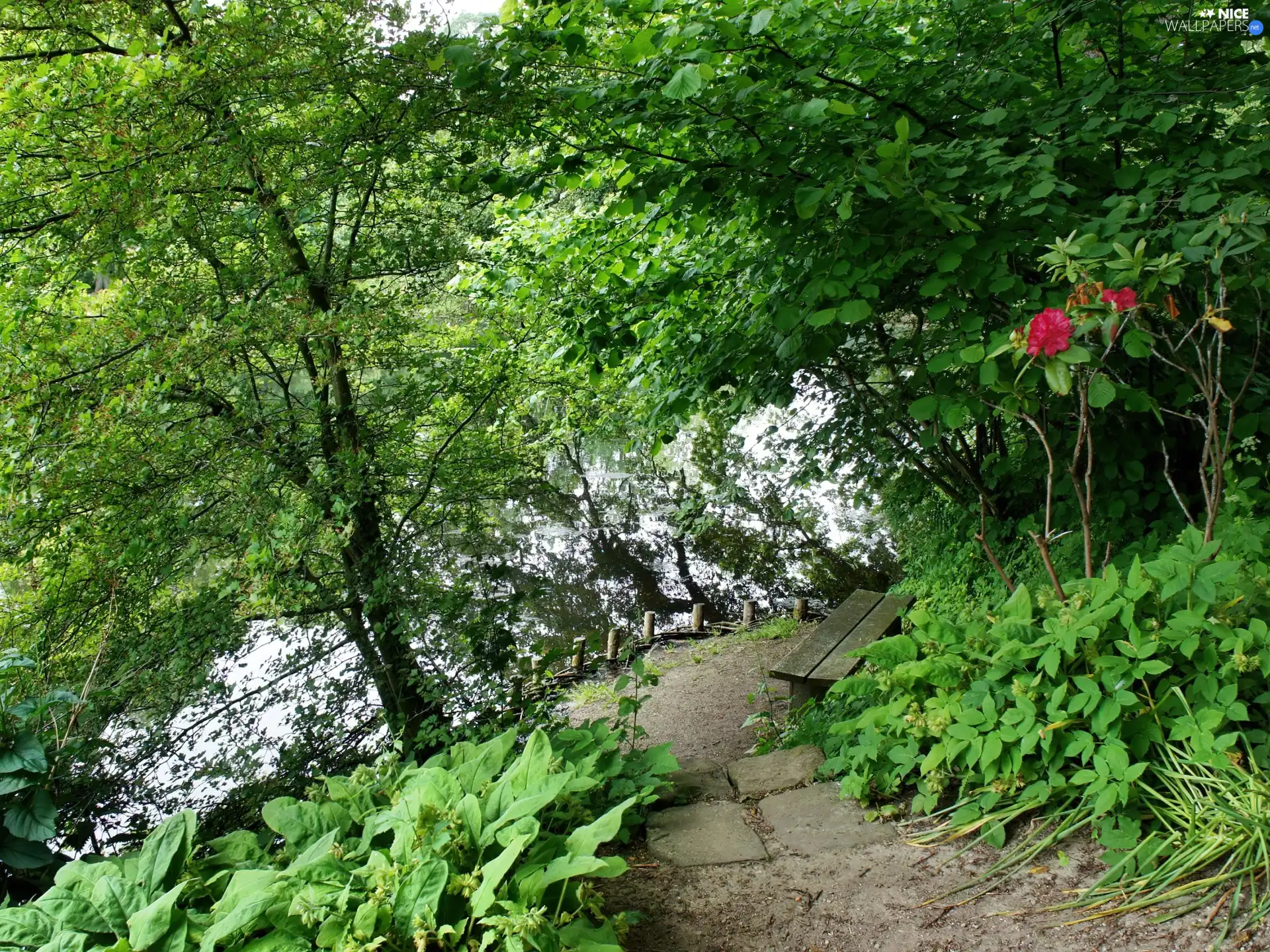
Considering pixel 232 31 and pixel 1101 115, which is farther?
pixel 232 31

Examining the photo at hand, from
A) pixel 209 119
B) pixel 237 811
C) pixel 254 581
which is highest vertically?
pixel 209 119

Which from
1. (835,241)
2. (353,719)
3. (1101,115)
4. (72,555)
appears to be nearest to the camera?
(1101,115)

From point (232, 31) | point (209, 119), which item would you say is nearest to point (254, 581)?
point (209, 119)

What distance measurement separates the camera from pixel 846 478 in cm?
536

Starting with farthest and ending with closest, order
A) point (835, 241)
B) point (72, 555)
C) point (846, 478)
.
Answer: point (846, 478), point (72, 555), point (835, 241)

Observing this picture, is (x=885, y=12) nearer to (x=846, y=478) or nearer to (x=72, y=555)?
(x=846, y=478)

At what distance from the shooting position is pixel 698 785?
333cm

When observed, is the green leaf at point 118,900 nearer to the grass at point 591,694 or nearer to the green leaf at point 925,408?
the green leaf at point 925,408

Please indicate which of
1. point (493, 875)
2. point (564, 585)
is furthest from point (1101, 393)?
point (564, 585)

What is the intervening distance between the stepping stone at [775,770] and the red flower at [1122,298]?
2030 millimetres

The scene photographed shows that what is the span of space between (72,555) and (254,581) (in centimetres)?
89

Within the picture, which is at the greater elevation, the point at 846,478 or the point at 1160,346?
the point at 1160,346

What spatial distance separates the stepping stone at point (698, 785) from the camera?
3205mm

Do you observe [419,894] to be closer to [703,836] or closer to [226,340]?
[703,836]
